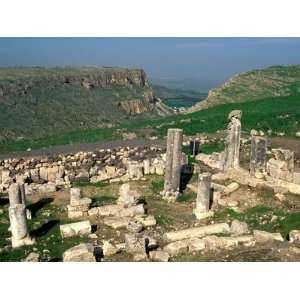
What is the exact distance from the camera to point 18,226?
54.0 ft

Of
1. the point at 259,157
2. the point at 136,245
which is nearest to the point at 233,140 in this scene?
the point at 259,157

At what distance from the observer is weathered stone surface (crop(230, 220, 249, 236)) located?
1670 cm

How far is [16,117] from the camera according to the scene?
49594 mm

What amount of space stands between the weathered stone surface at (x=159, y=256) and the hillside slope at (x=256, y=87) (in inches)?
1488

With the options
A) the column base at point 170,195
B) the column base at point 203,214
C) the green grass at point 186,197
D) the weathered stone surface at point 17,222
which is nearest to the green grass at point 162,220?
the column base at point 203,214

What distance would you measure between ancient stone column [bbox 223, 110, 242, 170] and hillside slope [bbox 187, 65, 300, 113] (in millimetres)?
28888

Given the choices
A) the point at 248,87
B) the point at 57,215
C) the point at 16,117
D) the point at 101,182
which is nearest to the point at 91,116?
the point at 16,117

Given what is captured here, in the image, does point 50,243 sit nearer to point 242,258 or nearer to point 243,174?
point 242,258

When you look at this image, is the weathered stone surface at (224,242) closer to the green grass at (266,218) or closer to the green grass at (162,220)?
the green grass at (266,218)

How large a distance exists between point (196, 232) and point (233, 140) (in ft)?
22.6

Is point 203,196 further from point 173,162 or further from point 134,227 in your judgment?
point 134,227

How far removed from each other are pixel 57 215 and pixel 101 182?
475 centimetres

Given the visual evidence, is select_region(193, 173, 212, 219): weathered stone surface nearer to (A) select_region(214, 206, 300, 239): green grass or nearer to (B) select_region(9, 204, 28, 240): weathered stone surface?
(A) select_region(214, 206, 300, 239): green grass

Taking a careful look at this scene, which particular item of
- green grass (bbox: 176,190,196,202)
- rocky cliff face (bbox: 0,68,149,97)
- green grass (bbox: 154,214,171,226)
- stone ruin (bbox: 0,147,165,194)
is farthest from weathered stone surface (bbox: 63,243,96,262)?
rocky cliff face (bbox: 0,68,149,97)
